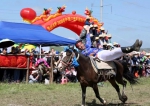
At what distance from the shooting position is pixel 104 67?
8000 mm

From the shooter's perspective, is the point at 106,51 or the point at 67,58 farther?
the point at 106,51

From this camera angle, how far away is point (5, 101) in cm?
834

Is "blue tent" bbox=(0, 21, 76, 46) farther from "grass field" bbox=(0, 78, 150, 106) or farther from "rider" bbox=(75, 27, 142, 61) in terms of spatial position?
"rider" bbox=(75, 27, 142, 61)

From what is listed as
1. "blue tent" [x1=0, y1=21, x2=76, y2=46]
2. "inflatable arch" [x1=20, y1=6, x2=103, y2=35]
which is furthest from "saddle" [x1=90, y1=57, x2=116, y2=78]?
"inflatable arch" [x1=20, y1=6, x2=103, y2=35]

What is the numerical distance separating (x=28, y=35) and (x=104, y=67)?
7.66 m

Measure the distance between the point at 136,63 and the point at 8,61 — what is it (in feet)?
26.6

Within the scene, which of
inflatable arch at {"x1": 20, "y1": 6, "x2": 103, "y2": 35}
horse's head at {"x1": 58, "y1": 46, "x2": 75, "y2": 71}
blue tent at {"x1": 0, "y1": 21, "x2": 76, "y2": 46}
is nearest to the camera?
horse's head at {"x1": 58, "y1": 46, "x2": 75, "y2": 71}

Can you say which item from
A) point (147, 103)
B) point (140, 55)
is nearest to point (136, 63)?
point (140, 55)

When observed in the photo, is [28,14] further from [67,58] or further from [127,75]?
[67,58]

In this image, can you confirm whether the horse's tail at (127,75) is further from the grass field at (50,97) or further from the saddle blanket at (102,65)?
the saddle blanket at (102,65)

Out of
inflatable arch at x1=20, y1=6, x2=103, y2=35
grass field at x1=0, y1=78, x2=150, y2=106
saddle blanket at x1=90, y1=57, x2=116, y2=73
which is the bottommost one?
grass field at x1=0, y1=78, x2=150, y2=106

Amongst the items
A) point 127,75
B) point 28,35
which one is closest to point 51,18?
point 28,35

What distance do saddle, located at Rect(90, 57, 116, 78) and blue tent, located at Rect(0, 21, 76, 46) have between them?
22.2 feet

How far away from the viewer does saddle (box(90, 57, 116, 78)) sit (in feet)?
25.6
